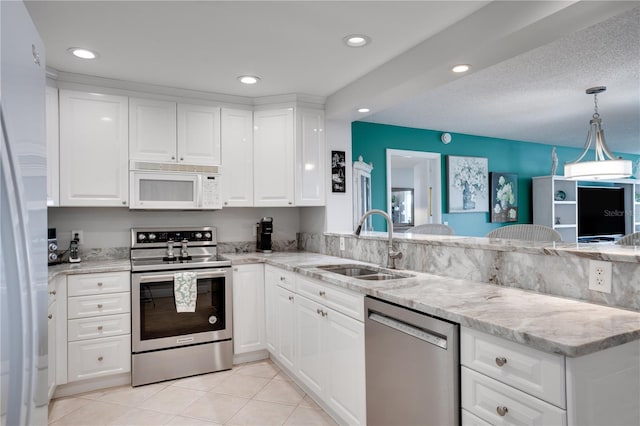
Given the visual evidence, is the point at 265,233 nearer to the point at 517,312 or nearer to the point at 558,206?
the point at 517,312

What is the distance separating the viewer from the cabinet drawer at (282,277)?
2.85 m

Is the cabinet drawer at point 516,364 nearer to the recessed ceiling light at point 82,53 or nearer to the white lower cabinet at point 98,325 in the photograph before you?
the white lower cabinet at point 98,325

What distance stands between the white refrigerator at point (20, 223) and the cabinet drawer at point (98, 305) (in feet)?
6.31

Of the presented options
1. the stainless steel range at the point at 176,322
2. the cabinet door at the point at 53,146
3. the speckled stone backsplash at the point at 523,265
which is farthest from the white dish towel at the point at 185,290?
the speckled stone backsplash at the point at 523,265

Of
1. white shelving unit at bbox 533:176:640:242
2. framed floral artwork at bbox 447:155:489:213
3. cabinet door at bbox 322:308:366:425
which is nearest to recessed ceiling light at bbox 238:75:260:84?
cabinet door at bbox 322:308:366:425

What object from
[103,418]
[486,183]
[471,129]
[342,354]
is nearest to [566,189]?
[486,183]

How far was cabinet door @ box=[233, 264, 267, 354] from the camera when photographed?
3.27 m

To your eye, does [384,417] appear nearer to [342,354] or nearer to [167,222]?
[342,354]

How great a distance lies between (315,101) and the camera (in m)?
3.65

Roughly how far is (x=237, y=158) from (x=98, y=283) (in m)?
1.51

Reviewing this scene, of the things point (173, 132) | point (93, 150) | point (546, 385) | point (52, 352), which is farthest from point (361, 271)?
point (93, 150)

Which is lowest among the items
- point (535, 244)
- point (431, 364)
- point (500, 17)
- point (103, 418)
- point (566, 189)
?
point (103, 418)

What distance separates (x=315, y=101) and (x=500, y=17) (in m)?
1.92

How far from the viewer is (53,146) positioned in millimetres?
2941
